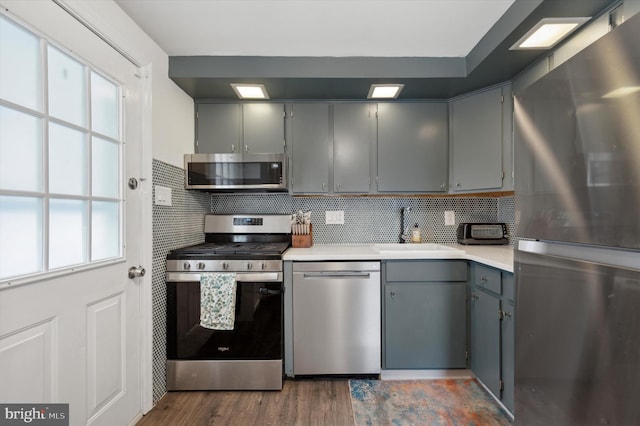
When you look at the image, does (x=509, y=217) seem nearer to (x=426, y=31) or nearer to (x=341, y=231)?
(x=341, y=231)

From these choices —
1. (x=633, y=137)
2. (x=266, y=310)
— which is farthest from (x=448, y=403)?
(x=633, y=137)

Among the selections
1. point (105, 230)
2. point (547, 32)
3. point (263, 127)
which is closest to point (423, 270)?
point (547, 32)

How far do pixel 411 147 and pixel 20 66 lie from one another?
230 cm

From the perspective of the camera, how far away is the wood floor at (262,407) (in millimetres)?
1696

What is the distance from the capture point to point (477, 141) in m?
2.27

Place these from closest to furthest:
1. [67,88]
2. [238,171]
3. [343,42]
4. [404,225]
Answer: [67,88]
[343,42]
[238,171]
[404,225]

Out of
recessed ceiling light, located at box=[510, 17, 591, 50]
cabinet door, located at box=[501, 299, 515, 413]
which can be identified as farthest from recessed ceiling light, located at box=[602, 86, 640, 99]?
cabinet door, located at box=[501, 299, 515, 413]

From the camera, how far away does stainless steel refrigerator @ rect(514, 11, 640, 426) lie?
27.3 inches

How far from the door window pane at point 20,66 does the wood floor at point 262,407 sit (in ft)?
5.71

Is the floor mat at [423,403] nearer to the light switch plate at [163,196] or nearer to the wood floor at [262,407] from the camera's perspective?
the wood floor at [262,407]

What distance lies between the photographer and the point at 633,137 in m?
0.68

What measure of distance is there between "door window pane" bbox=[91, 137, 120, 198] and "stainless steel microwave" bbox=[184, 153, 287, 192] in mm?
665

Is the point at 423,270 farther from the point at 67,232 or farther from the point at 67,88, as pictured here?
the point at 67,88

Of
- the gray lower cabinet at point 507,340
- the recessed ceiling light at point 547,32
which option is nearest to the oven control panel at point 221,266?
the gray lower cabinet at point 507,340
